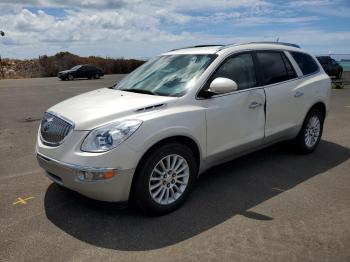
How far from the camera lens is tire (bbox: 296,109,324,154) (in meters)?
6.30

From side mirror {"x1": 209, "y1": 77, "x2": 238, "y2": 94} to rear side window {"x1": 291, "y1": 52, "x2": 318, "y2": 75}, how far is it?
213 cm

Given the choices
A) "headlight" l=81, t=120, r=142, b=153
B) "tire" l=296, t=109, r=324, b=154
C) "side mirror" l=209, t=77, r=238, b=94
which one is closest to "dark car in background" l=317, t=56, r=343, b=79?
"tire" l=296, t=109, r=324, b=154

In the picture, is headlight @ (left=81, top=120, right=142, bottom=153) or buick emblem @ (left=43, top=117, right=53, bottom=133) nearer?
headlight @ (left=81, top=120, right=142, bottom=153)

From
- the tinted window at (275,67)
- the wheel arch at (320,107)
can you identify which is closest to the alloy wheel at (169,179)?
the tinted window at (275,67)

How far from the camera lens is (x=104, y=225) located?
4051 millimetres

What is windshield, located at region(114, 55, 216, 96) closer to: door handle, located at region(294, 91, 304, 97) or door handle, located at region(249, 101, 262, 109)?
door handle, located at region(249, 101, 262, 109)

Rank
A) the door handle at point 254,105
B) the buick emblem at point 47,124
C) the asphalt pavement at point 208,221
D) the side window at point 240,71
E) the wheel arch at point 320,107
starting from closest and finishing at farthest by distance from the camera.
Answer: the asphalt pavement at point 208,221, the buick emblem at point 47,124, the side window at point 240,71, the door handle at point 254,105, the wheel arch at point 320,107

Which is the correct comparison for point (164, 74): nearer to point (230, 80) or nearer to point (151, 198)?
point (230, 80)

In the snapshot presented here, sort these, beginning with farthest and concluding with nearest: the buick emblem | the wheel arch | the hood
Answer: the wheel arch, the buick emblem, the hood

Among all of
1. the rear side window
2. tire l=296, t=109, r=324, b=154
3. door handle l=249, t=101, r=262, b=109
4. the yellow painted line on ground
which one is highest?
the rear side window

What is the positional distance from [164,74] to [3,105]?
11.5m

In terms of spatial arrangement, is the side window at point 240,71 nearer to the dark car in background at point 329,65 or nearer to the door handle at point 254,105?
the door handle at point 254,105

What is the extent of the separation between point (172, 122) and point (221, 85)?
2.53 ft

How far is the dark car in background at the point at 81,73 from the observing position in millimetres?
34625
